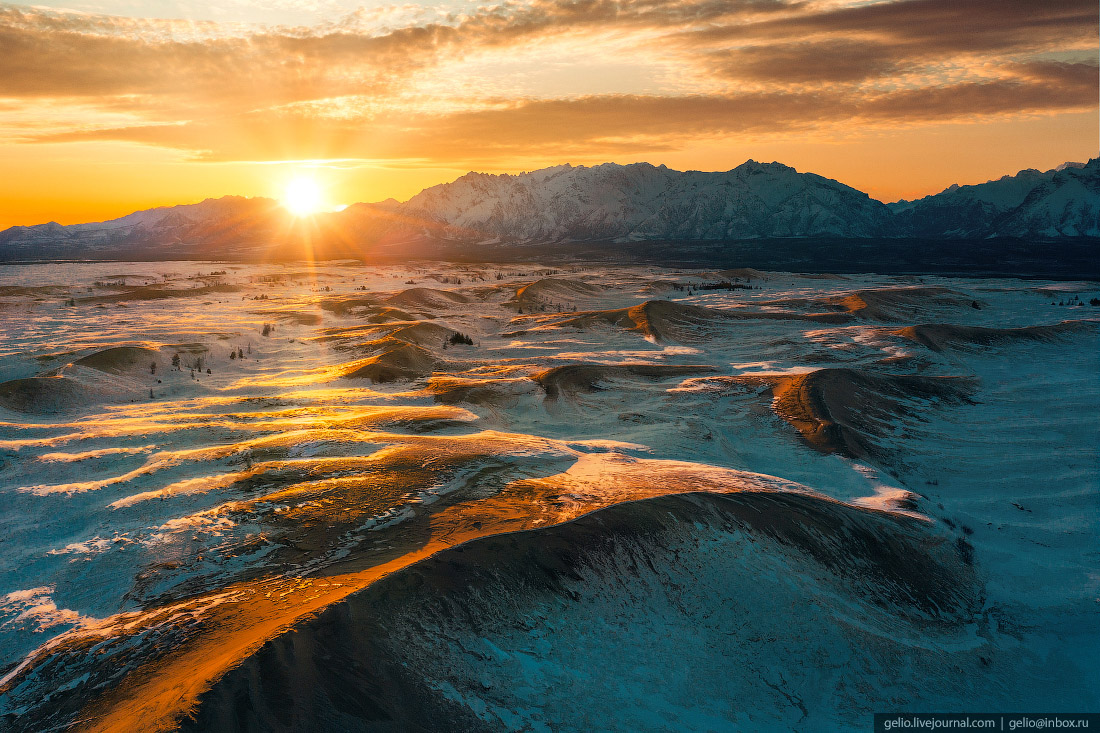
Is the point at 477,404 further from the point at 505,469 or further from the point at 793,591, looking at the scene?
the point at 793,591

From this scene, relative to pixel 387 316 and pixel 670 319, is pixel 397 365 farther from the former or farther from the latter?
pixel 670 319

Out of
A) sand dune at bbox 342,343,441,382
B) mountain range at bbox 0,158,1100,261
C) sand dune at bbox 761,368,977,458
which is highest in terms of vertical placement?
mountain range at bbox 0,158,1100,261

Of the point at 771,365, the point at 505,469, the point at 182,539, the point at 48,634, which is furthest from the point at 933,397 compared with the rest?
the point at 48,634

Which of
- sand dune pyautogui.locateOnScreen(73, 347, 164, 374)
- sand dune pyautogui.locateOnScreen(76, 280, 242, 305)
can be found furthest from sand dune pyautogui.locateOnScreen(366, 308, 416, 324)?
sand dune pyautogui.locateOnScreen(76, 280, 242, 305)

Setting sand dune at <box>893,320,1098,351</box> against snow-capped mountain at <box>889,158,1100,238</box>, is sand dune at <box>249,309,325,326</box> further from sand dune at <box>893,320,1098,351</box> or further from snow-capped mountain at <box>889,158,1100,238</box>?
snow-capped mountain at <box>889,158,1100,238</box>

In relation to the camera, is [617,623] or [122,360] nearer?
[617,623]

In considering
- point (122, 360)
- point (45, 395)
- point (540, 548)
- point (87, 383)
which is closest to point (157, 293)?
point (122, 360)
